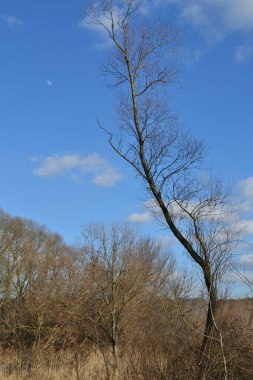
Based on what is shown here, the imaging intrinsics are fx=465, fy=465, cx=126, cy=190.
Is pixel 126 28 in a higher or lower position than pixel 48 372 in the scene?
higher

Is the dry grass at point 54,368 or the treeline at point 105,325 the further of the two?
the dry grass at point 54,368

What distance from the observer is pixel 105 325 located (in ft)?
56.3

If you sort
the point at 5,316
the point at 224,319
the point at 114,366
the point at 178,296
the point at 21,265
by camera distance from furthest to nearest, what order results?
the point at 21,265, the point at 178,296, the point at 5,316, the point at 114,366, the point at 224,319

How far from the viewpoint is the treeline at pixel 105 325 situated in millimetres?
8188

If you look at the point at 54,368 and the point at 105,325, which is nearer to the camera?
the point at 54,368

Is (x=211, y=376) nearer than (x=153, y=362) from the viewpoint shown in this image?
Yes

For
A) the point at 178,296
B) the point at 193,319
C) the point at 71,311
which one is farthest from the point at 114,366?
the point at 178,296

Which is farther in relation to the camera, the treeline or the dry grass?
the dry grass

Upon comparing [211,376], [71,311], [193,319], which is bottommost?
[211,376]

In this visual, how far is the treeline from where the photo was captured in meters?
8.19

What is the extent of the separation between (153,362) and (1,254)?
25.8 m

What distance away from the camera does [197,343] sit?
28.1 ft

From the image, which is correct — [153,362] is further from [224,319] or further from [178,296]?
[178,296]

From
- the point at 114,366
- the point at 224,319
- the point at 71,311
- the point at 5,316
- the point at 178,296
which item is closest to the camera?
the point at 224,319
